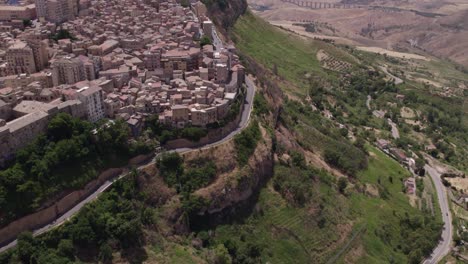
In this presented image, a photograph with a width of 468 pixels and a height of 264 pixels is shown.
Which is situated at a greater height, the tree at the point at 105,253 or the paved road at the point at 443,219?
the tree at the point at 105,253

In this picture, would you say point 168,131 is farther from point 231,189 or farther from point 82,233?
point 82,233

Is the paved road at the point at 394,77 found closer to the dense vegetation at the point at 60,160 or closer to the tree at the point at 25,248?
the dense vegetation at the point at 60,160

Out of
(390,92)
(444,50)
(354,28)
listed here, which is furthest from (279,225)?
(354,28)

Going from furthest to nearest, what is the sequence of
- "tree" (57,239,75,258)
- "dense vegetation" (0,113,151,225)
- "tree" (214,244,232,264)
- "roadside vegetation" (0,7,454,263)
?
"tree" (214,244,232,264)
"roadside vegetation" (0,7,454,263)
"dense vegetation" (0,113,151,225)
"tree" (57,239,75,258)

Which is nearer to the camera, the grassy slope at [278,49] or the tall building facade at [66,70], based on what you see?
the tall building facade at [66,70]

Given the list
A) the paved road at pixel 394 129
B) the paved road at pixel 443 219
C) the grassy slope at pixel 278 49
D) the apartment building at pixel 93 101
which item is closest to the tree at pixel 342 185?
the paved road at pixel 443 219

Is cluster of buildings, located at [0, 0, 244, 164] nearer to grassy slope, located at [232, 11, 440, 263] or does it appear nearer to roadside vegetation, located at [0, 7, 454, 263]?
roadside vegetation, located at [0, 7, 454, 263]

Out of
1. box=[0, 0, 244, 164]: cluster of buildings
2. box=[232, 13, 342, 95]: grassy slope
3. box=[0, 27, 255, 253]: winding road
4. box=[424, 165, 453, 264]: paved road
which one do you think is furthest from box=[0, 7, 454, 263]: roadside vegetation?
box=[232, 13, 342, 95]: grassy slope
